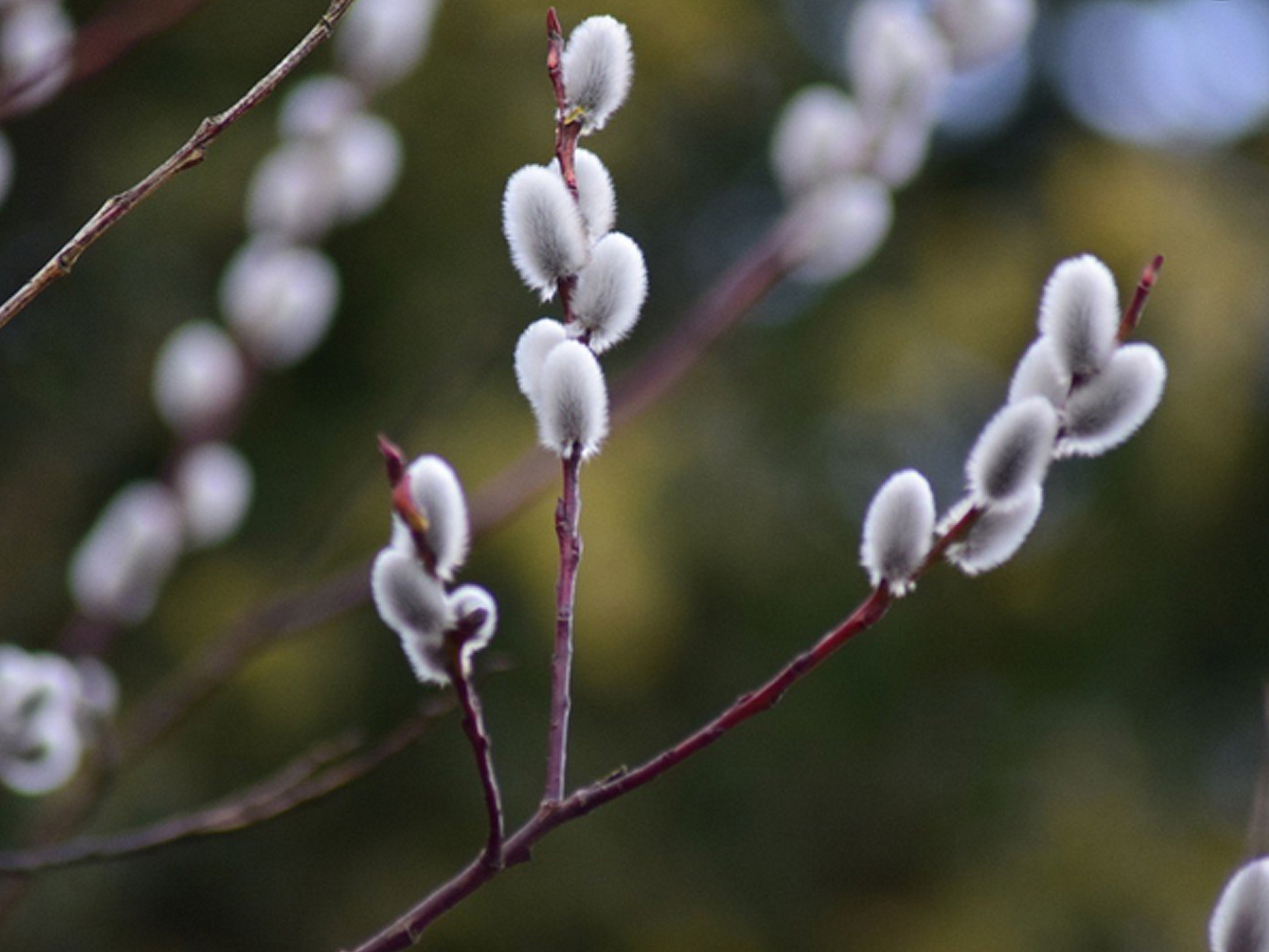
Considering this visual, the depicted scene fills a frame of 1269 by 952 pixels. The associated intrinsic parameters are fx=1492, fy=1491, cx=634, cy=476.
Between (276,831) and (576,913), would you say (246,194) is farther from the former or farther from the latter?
(576,913)

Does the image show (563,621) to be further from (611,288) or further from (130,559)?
(130,559)

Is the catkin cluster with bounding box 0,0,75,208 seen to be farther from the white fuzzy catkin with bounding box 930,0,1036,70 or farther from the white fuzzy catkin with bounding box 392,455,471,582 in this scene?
the white fuzzy catkin with bounding box 930,0,1036,70

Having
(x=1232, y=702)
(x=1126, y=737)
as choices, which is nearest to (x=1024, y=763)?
(x=1126, y=737)

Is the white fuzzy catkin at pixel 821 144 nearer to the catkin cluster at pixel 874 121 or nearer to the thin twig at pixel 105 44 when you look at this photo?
the catkin cluster at pixel 874 121

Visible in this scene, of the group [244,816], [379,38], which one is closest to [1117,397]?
[244,816]

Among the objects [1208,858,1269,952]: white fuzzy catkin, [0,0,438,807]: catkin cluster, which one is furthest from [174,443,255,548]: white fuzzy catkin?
[1208,858,1269,952]: white fuzzy catkin

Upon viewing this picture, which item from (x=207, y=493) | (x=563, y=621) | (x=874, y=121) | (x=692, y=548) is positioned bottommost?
(x=692, y=548)
